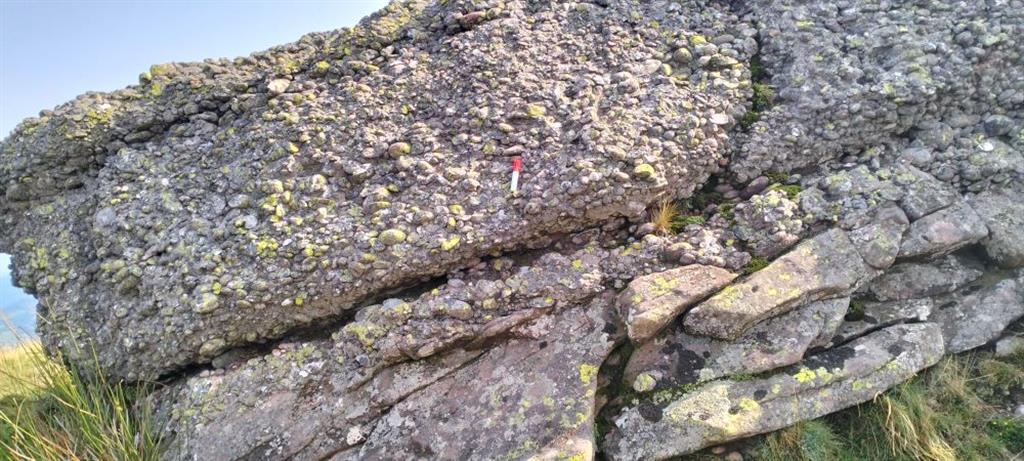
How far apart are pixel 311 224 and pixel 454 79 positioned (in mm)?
2541

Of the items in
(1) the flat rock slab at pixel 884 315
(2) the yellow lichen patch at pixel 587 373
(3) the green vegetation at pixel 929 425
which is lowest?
(3) the green vegetation at pixel 929 425

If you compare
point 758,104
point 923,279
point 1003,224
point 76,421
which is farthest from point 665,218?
point 76,421

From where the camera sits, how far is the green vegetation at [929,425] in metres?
4.75

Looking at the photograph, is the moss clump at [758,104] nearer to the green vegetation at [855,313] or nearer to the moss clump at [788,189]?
the moss clump at [788,189]

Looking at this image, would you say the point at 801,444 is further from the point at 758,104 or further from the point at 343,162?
the point at 343,162

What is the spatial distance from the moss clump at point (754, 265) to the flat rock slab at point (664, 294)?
0.65 feet

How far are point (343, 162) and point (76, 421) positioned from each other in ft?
13.2

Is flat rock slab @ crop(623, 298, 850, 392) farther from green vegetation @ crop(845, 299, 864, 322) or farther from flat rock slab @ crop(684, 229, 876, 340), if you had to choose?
green vegetation @ crop(845, 299, 864, 322)

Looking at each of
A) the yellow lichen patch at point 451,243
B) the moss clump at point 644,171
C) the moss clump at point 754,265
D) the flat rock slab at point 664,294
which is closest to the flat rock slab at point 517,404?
the flat rock slab at point 664,294

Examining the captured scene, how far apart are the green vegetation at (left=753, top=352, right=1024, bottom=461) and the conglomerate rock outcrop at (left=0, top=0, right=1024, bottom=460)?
0.19 metres

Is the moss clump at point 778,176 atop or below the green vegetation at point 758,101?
below

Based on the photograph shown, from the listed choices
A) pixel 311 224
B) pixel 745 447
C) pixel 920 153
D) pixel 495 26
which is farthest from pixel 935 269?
pixel 311 224

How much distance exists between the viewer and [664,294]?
5117 millimetres

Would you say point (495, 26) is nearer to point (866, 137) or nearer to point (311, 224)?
point (311, 224)
